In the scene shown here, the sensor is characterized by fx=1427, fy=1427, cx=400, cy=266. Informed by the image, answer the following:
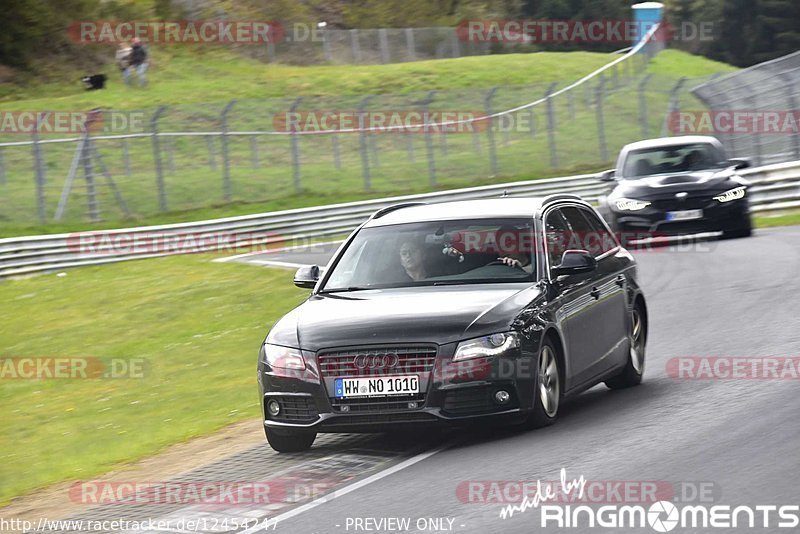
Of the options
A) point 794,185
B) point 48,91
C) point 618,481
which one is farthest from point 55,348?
point 48,91

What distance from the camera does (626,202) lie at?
2177cm

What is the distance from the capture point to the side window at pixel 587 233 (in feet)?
35.5

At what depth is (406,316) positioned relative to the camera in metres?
8.88

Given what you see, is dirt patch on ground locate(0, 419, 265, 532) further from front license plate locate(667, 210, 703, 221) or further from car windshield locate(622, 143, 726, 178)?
car windshield locate(622, 143, 726, 178)

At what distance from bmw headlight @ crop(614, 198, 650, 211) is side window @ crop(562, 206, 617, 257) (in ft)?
33.8

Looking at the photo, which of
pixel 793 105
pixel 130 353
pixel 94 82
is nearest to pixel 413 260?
pixel 130 353

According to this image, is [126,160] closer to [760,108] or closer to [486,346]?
[760,108]

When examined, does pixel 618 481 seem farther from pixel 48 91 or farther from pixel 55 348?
pixel 48 91

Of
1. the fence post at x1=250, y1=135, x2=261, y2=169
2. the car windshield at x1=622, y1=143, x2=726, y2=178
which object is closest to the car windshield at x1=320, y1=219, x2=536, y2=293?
the car windshield at x1=622, y1=143, x2=726, y2=178

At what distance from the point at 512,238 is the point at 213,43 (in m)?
55.7

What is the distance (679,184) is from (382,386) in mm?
13744

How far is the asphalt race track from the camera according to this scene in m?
7.18

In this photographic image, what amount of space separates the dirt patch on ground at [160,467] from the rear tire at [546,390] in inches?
87.9

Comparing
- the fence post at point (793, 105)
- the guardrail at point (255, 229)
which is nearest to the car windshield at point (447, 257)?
the guardrail at point (255, 229)
